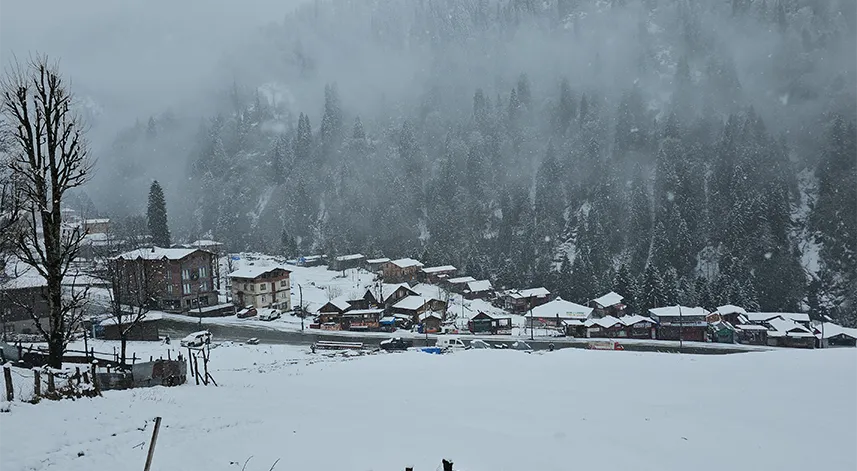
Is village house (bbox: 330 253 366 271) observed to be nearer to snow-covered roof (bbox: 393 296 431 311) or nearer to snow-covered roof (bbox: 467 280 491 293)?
snow-covered roof (bbox: 467 280 491 293)

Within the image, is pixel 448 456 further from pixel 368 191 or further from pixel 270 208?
pixel 270 208

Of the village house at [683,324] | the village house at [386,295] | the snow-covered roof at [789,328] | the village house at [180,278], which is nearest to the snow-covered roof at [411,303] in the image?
the village house at [386,295]

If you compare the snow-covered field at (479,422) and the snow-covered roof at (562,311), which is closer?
the snow-covered field at (479,422)

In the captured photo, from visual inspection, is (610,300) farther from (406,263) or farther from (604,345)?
(406,263)

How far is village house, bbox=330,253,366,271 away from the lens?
92.2 metres

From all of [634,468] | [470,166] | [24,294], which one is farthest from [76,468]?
[470,166]

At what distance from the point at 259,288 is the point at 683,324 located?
50800 mm

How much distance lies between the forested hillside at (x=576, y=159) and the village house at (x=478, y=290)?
215 inches

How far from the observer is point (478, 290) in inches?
2985

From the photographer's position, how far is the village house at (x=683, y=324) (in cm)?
5412

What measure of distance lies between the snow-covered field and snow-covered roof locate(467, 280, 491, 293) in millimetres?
58811

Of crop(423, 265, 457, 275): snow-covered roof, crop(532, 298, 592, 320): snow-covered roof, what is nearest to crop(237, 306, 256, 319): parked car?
crop(423, 265, 457, 275): snow-covered roof

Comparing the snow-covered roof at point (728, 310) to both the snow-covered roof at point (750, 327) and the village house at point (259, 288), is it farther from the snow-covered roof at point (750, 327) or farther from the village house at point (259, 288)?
the village house at point (259, 288)

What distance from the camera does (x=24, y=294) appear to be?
31.8m
